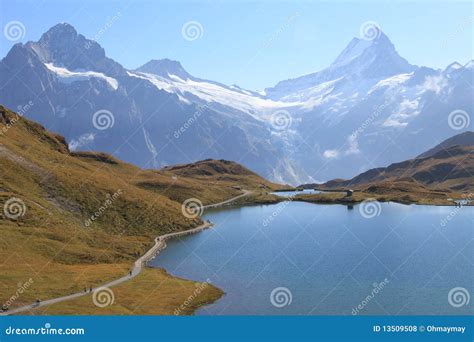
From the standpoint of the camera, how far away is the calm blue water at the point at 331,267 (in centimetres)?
9619

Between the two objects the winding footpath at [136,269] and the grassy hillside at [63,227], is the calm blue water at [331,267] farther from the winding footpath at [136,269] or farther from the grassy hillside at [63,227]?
the grassy hillside at [63,227]

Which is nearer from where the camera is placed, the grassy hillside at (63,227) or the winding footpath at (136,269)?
the winding footpath at (136,269)

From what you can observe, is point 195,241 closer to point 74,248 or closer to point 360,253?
point 74,248

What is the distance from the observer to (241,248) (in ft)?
510

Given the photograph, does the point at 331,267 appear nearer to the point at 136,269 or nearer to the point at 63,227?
the point at 136,269

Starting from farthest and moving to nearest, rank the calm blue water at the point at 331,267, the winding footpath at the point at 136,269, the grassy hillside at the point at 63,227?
the grassy hillside at the point at 63,227 → the calm blue water at the point at 331,267 → the winding footpath at the point at 136,269

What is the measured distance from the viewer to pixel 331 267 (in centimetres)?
12512

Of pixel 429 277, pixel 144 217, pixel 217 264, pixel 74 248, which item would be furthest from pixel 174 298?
pixel 144 217

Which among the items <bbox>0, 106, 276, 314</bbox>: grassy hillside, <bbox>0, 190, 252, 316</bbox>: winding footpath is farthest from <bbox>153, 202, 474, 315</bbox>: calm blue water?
<bbox>0, 106, 276, 314</bbox>: grassy hillside

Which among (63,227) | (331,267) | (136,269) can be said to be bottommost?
(136,269)

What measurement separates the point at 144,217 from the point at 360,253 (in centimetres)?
7982

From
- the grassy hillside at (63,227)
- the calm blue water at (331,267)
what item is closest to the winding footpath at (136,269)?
the grassy hillside at (63,227)

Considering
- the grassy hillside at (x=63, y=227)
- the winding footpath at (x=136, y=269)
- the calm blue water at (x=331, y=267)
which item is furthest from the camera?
the grassy hillside at (x=63, y=227)

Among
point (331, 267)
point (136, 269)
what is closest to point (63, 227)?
point (136, 269)
